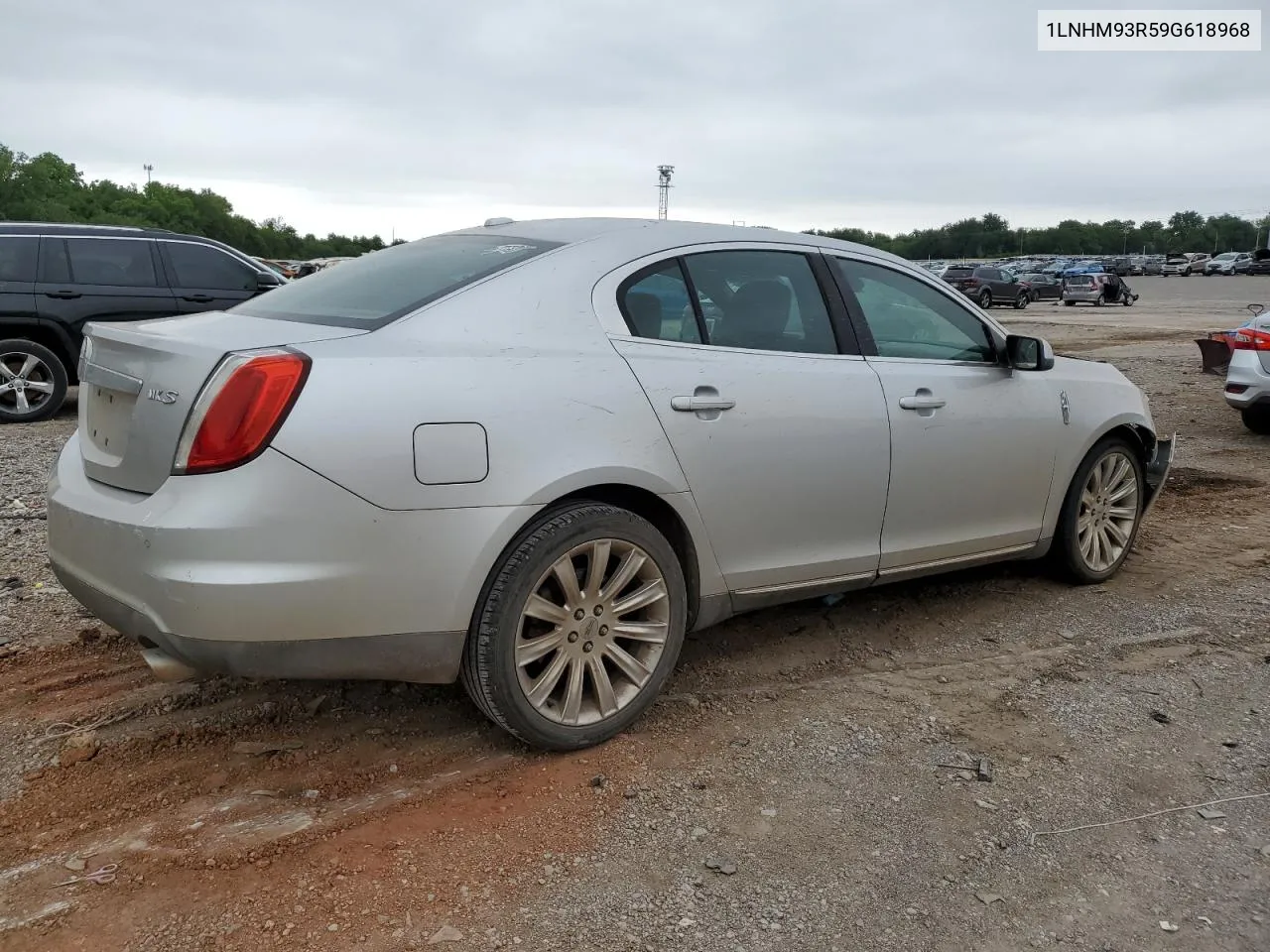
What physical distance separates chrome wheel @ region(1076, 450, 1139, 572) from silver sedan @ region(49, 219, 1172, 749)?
769 millimetres

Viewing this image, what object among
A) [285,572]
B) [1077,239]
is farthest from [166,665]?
[1077,239]

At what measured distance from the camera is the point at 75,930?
2.41 metres

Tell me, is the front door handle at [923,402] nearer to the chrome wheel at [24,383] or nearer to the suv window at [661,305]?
the suv window at [661,305]

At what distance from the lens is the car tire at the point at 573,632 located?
301 cm

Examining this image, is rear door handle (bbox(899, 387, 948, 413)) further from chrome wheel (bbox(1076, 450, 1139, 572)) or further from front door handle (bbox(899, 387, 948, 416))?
chrome wheel (bbox(1076, 450, 1139, 572))

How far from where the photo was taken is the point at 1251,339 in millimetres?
9172

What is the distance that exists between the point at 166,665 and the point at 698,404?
1.73 meters

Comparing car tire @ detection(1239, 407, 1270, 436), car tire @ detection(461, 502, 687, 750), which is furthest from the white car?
car tire @ detection(461, 502, 687, 750)

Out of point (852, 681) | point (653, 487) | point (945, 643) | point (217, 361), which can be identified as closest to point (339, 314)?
point (217, 361)

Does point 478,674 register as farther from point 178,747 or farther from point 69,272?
point 69,272

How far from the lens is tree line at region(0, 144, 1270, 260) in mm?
69875

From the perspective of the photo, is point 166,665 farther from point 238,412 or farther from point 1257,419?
point 1257,419

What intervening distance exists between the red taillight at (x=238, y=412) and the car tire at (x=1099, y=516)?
3526mm

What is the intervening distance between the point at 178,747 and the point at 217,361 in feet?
4.23
